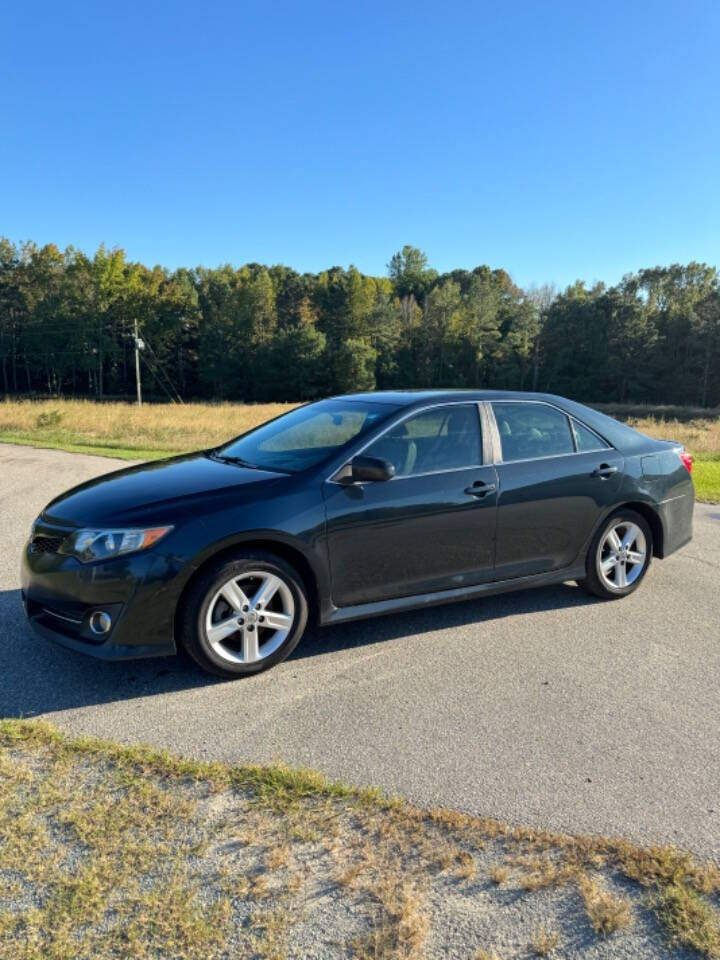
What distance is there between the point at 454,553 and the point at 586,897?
7.67ft

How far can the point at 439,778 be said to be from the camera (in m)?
2.80

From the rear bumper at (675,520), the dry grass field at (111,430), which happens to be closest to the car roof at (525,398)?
the rear bumper at (675,520)

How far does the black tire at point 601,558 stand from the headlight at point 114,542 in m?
3.14

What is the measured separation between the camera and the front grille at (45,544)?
145 inches

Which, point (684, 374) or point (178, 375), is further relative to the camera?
point (178, 375)

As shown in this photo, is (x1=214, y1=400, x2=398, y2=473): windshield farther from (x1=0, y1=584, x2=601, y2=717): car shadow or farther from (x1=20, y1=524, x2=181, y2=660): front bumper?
(x1=0, y1=584, x2=601, y2=717): car shadow

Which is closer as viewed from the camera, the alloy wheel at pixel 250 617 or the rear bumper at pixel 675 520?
the alloy wheel at pixel 250 617

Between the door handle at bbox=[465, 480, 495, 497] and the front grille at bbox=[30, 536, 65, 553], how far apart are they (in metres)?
2.48

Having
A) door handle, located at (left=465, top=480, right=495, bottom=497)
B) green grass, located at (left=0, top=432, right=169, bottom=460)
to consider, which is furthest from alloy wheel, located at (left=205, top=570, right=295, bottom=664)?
green grass, located at (left=0, top=432, right=169, bottom=460)

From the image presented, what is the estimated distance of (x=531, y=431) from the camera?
4879mm

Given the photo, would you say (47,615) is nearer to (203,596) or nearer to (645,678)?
(203,596)

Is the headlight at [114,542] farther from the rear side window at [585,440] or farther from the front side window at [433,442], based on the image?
the rear side window at [585,440]

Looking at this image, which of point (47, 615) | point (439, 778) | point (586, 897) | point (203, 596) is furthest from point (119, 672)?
point (586, 897)

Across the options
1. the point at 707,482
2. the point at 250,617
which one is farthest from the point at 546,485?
the point at 707,482
